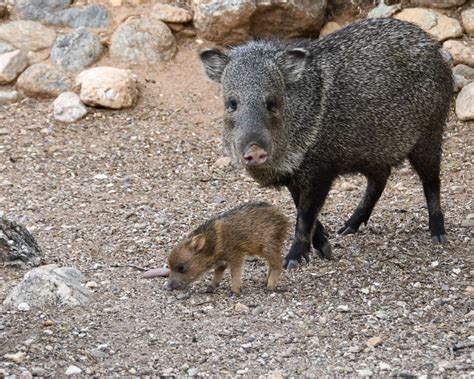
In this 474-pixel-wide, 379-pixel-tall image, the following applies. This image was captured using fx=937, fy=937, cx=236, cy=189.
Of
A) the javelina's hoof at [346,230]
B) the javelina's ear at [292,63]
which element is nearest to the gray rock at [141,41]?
the javelina's hoof at [346,230]

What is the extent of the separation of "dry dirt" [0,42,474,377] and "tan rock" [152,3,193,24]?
1.13 ft

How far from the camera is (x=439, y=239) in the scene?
23.0 ft

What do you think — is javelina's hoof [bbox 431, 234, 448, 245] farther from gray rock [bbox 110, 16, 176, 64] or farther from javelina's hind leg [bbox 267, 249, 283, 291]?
gray rock [bbox 110, 16, 176, 64]

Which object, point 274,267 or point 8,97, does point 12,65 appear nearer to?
point 8,97

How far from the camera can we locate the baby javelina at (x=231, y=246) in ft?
18.8

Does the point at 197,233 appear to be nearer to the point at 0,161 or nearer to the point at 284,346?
the point at 284,346

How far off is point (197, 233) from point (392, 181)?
313cm

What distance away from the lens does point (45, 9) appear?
10.3 meters

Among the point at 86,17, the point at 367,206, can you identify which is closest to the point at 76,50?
the point at 86,17

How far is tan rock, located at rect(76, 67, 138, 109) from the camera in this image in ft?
30.4

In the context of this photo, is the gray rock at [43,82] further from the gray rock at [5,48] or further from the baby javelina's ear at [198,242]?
the baby javelina's ear at [198,242]

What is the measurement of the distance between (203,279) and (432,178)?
79.2 inches

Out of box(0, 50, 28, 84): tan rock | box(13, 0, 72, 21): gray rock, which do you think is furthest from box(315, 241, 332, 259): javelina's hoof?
box(13, 0, 72, 21): gray rock

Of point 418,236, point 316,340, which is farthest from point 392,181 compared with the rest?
point 316,340
